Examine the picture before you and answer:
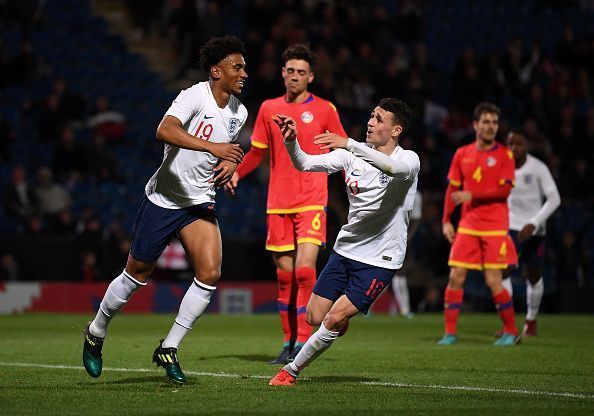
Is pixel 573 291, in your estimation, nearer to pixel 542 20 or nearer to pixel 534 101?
pixel 534 101

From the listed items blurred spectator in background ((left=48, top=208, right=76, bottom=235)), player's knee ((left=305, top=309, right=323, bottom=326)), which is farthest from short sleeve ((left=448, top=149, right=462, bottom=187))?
blurred spectator in background ((left=48, top=208, right=76, bottom=235))

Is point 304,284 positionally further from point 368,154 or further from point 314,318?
point 368,154

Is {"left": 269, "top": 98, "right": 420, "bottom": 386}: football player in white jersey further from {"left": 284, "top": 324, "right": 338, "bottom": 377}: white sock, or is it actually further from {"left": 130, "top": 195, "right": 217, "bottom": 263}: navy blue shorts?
{"left": 130, "top": 195, "right": 217, "bottom": 263}: navy blue shorts

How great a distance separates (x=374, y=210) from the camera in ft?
27.1

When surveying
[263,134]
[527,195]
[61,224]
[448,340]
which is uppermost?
[263,134]

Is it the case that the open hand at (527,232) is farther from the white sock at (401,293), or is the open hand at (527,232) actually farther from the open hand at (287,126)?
the open hand at (287,126)

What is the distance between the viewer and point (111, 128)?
20.6 m

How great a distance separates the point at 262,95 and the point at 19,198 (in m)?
5.03

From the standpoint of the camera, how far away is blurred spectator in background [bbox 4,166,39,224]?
18.1 m

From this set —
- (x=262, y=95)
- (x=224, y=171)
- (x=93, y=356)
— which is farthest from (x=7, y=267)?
(x=224, y=171)

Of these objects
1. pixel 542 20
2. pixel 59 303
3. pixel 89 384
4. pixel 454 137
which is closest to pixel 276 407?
pixel 89 384

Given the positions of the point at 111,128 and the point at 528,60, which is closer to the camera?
the point at 111,128

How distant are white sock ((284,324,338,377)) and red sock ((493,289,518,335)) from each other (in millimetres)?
4891

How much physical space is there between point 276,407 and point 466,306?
43.7ft
